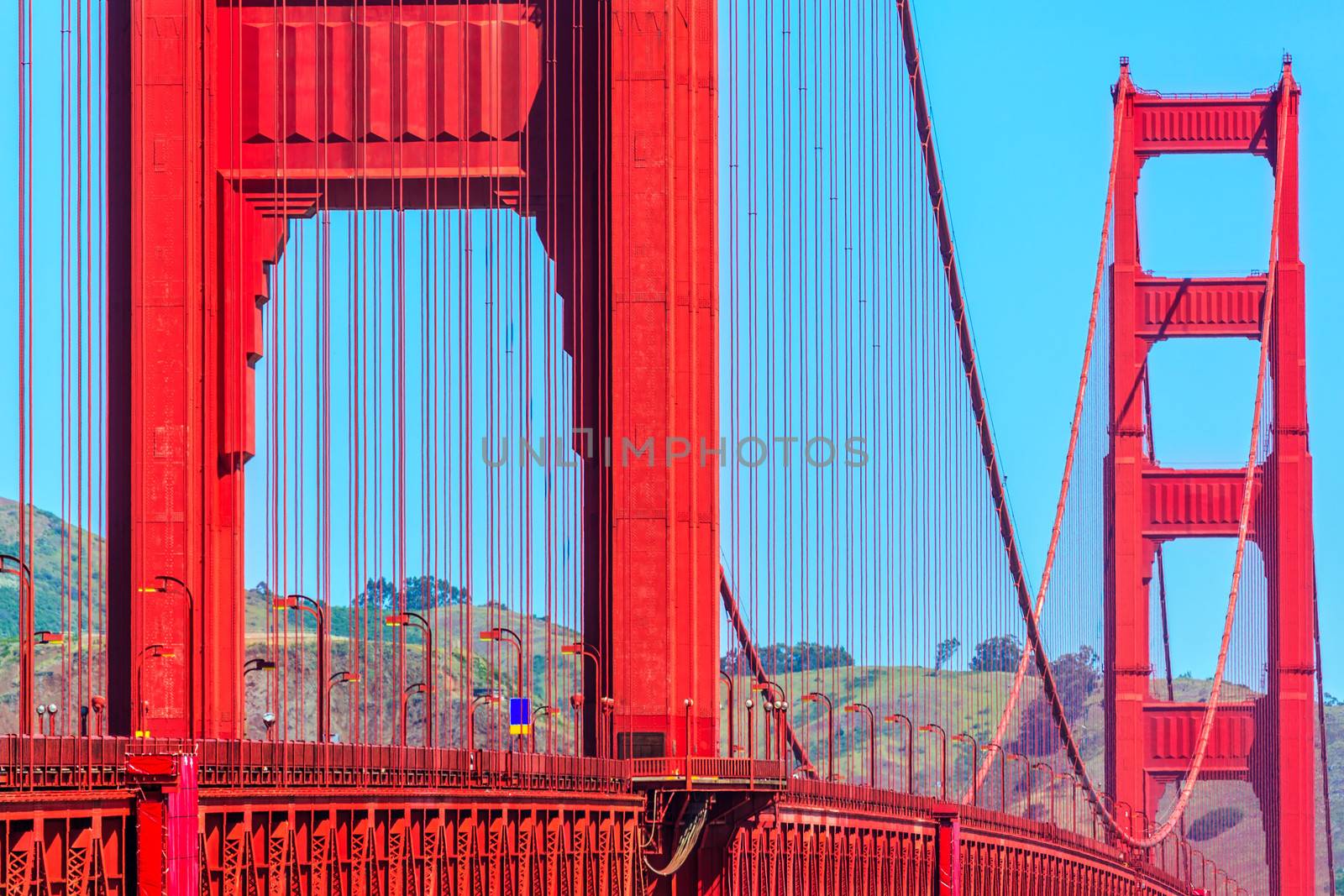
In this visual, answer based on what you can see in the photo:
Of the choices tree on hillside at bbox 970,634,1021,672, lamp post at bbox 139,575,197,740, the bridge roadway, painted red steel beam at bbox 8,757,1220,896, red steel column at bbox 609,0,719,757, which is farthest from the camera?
tree on hillside at bbox 970,634,1021,672

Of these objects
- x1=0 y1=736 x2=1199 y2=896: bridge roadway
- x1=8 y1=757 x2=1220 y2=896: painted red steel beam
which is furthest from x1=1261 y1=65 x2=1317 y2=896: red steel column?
x1=0 y1=736 x2=1199 y2=896: bridge roadway

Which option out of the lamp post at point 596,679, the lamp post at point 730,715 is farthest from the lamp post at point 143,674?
the lamp post at point 730,715

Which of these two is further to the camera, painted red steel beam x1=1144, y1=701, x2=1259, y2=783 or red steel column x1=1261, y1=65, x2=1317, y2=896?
painted red steel beam x1=1144, y1=701, x2=1259, y2=783

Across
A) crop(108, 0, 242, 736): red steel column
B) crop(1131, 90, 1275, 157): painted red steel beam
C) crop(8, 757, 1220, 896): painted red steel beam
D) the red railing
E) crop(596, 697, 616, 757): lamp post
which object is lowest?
crop(8, 757, 1220, 896): painted red steel beam

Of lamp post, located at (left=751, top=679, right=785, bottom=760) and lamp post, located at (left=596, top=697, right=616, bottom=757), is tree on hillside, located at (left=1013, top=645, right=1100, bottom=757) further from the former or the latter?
lamp post, located at (left=596, top=697, right=616, bottom=757)

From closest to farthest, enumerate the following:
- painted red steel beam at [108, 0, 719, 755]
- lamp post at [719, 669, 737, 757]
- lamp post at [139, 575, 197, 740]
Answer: lamp post at [139, 575, 197, 740] < painted red steel beam at [108, 0, 719, 755] < lamp post at [719, 669, 737, 757]

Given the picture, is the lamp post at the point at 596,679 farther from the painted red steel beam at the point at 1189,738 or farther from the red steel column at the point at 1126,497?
the painted red steel beam at the point at 1189,738
